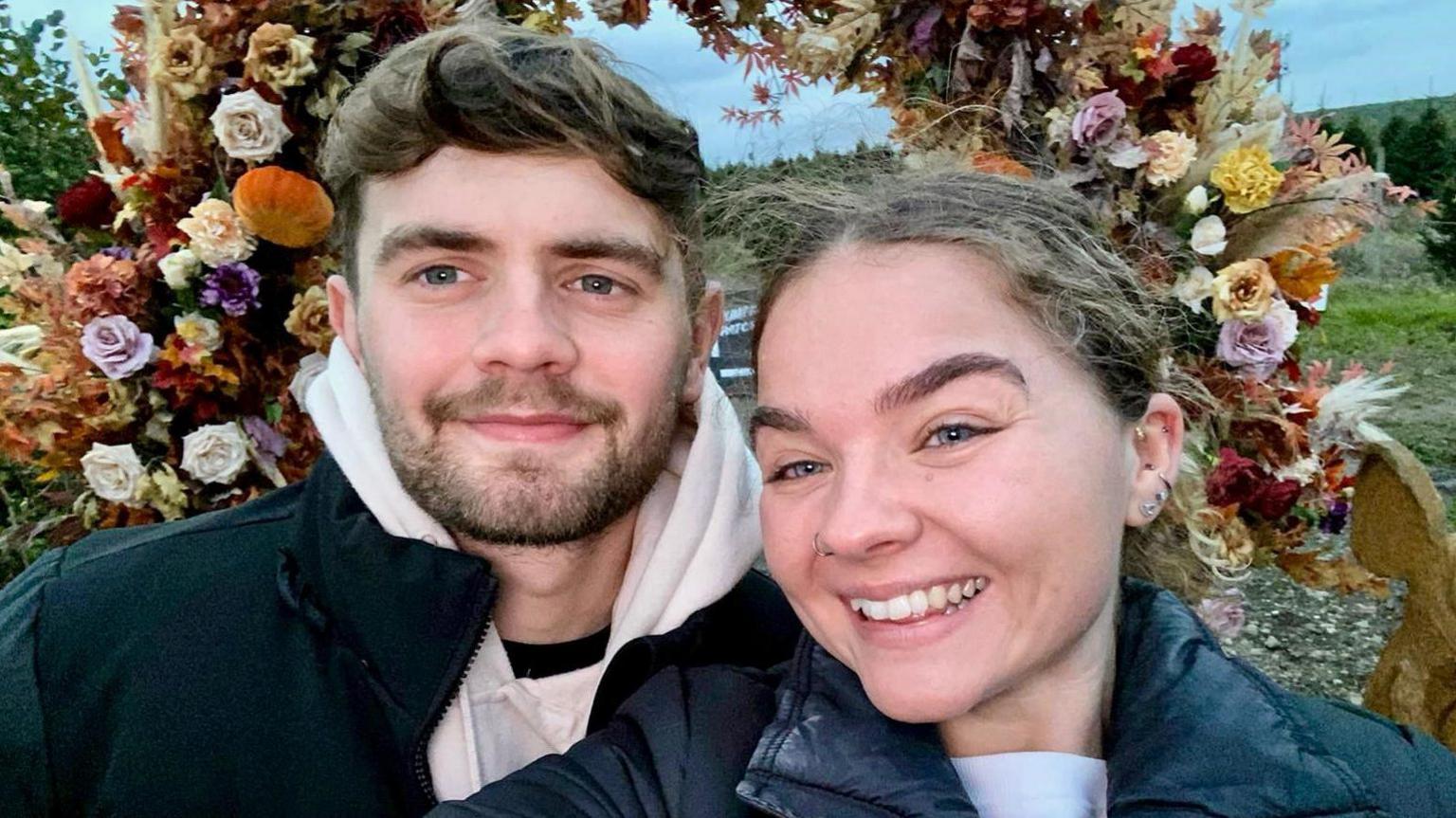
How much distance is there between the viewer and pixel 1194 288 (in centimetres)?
270

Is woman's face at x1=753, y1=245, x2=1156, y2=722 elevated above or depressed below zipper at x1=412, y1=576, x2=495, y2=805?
above

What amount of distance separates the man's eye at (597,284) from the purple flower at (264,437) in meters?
1.33

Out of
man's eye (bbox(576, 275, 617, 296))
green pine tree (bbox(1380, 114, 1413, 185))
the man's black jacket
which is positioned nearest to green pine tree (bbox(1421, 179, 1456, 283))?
green pine tree (bbox(1380, 114, 1413, 185))

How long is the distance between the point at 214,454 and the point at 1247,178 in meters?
2.80

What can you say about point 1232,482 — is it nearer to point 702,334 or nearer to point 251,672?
point 702,334

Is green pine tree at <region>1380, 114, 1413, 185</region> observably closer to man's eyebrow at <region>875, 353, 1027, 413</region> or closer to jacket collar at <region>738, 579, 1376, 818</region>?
jacket collar at <region>738, 579, 1376, 818</region>

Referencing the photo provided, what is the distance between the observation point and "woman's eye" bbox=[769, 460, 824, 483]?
1501 millimetres

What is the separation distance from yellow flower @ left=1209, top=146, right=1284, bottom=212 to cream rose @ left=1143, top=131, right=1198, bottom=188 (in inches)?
3.6

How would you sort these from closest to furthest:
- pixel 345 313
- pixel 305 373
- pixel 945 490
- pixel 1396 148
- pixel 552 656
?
pixel 945 490, pixel 552 656, pixel 345 313, pixel 305 373, pixel 1396 148

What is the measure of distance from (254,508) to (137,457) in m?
0.90

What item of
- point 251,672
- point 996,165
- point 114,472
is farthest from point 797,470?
point 114,472

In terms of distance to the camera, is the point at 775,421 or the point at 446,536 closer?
the point at 775,421

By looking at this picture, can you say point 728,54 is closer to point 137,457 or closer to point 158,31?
point 158,31

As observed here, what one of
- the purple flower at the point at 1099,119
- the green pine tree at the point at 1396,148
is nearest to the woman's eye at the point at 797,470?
the purple flower at the point at 1099,119
